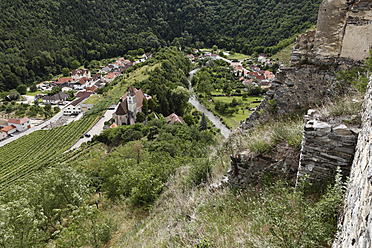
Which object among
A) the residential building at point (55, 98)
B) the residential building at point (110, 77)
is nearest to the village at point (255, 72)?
the residential building at point (110, 77)

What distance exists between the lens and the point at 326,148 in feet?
14.0

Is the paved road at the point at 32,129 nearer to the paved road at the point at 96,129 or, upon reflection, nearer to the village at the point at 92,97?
the village at the point at 92,97

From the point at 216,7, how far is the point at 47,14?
88.0 meters

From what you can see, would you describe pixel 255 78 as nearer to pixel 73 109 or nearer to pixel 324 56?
pixel 73 109

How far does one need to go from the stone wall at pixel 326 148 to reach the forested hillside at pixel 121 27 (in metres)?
89.9

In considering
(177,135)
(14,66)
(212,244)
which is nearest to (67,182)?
(212,244)

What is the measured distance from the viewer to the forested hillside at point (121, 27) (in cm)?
8912

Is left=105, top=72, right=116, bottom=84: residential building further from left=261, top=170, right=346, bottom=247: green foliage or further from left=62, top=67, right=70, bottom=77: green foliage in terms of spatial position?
left=261, top=170, right=346, bottom=247: green foliage

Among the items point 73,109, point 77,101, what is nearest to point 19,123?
point 73,109

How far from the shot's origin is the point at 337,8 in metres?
6.48

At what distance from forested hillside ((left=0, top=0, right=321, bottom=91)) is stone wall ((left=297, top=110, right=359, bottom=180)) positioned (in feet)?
295

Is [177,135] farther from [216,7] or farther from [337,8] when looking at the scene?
[216,7]

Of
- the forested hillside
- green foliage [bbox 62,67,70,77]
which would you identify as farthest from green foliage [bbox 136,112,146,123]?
the forested hillside

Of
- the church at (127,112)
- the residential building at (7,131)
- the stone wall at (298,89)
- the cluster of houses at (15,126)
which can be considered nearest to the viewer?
the stone wall at (298,89)
